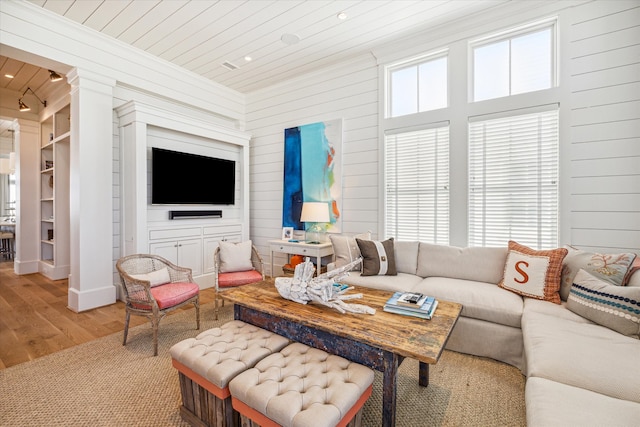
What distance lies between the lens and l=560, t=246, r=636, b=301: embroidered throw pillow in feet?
6.93

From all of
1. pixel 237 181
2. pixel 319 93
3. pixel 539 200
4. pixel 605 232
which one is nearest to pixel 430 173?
pixel 539 200

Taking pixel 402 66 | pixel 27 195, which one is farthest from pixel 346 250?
pixel 27 195

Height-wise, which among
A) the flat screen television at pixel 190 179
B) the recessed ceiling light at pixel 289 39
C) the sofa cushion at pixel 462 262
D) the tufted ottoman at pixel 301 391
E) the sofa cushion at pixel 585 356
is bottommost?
the tufted ottoman at pixel 301 391

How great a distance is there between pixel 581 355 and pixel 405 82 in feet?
10.7

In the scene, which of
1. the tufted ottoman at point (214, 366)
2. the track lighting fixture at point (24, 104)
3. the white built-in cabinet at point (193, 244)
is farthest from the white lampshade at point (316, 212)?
the track lighting fixture at point (24, 104)

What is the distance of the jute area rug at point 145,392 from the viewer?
5.70ft

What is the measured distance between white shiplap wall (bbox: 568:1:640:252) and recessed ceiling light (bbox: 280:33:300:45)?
9.03ft

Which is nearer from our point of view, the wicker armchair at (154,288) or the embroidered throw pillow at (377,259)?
the wicker armchair at (154,288)

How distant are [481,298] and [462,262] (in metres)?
0.60

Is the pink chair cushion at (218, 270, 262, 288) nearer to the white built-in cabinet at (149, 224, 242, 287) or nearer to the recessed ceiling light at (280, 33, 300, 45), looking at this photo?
the white built-in cabinet at (149, 224, 242, 287)

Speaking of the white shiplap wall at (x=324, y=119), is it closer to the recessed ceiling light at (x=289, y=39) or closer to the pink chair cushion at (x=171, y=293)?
the recessed ceiling light at (x=289, y=39)

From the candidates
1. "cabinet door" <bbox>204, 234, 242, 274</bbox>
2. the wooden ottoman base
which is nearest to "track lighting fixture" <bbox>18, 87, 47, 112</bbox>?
"cabinet door" <bbox>204, 234, 242, 274</bbox>

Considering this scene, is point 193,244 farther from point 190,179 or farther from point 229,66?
point 229,66

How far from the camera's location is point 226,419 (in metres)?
1.50
